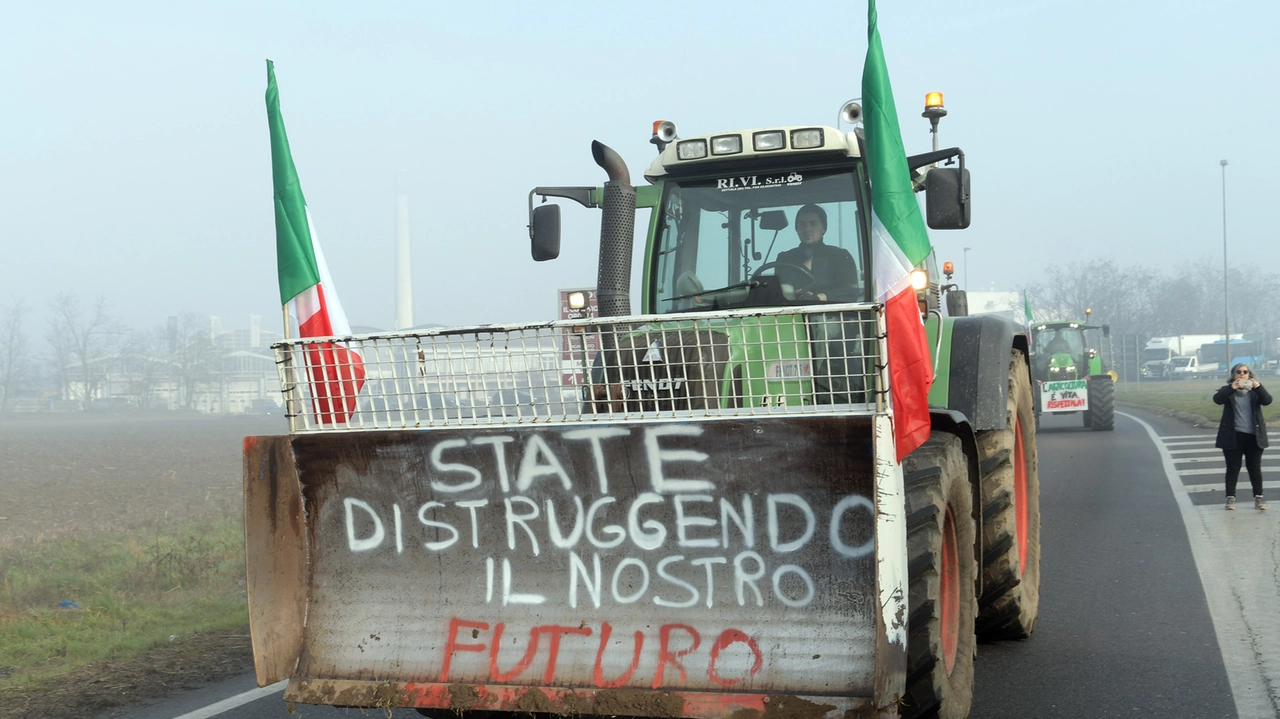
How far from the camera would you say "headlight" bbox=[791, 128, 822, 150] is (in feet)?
21.1

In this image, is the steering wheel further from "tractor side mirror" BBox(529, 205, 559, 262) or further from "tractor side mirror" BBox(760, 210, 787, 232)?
"tractor side mirror" BBox(529, 205, 559, 262)

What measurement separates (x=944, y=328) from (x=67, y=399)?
140 m

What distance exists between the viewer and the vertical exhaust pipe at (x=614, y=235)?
6.57 metres

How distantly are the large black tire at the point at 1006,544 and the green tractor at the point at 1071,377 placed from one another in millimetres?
20692

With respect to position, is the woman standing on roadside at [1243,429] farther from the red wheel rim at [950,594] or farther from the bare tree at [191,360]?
the bare tree at [191,360]

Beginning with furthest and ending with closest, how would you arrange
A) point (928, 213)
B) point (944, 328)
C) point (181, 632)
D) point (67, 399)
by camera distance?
point (67, 399) → point (181, 632) → point (944, 328) → point (928, 213)

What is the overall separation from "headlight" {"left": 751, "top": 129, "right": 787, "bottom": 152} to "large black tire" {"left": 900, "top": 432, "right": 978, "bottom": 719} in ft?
7.03

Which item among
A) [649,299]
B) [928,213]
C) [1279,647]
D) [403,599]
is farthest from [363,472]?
[1279,647]

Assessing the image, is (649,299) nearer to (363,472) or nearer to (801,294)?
(801,294)

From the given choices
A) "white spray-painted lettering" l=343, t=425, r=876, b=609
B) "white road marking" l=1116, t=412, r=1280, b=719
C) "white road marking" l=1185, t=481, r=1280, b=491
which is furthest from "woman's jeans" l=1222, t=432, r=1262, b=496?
"white spray-painted lettering" l=343, t=425, r=876, b=609

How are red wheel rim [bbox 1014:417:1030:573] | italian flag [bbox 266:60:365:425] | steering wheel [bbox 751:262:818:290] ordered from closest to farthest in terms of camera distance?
italian flag [bbox 266:60:365:425]
steering wheel [bbox 751:262:818:290]
red wheel rim [bbox 1014:417:1030:573]

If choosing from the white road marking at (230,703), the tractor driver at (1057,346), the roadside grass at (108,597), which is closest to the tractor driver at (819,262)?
the white road marking at (230,703)

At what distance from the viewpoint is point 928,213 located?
20.4 ft

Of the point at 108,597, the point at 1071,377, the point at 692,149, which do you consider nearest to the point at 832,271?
the point at 692,149
